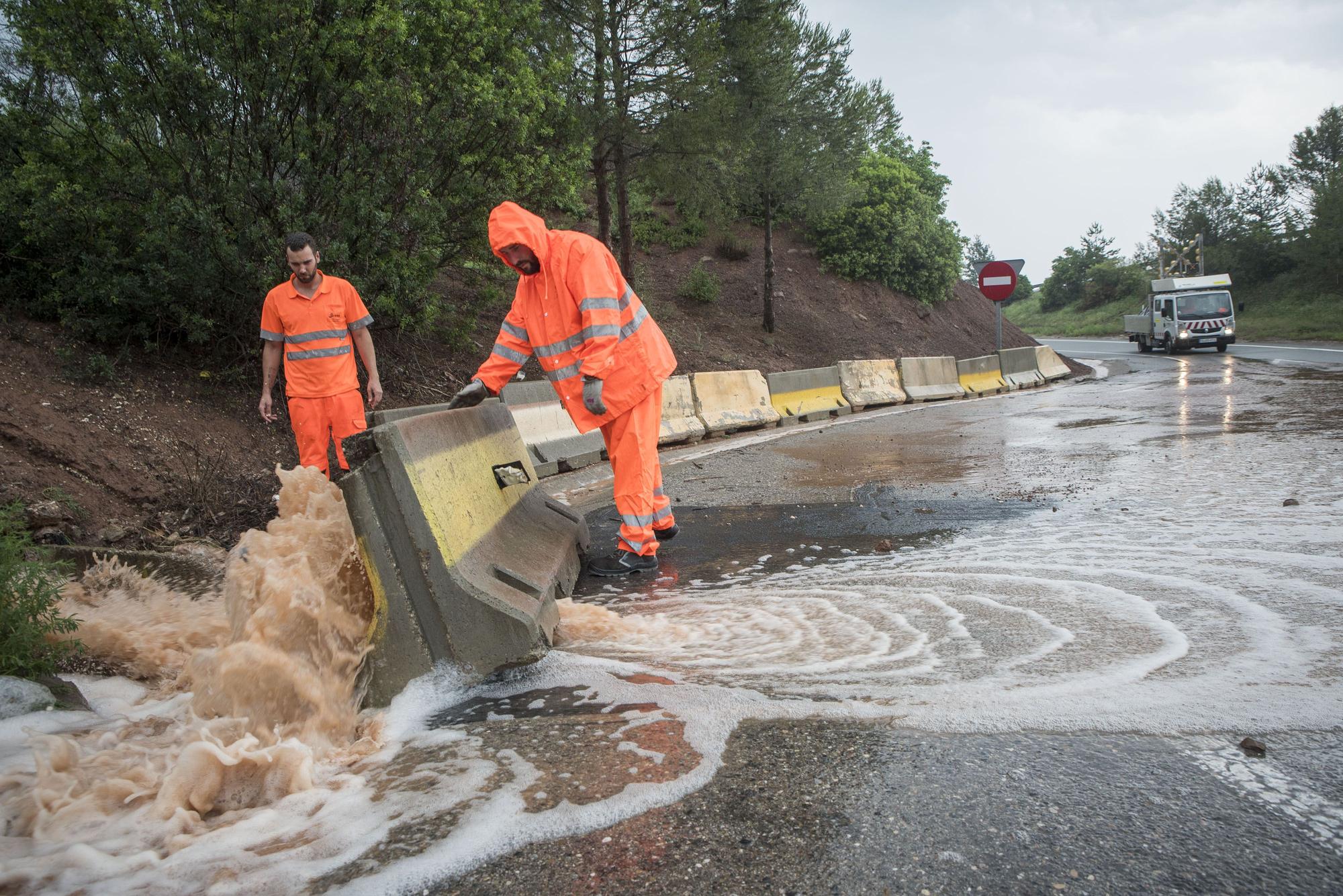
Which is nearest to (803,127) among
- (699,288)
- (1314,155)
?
(699,288)

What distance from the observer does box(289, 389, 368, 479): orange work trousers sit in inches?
243

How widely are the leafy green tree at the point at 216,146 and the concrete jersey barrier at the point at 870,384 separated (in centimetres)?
835

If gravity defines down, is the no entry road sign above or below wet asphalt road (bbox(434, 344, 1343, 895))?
above

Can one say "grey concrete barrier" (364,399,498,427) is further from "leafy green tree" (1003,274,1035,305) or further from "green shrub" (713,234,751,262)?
"leafy green tree" (1003,274,1035,305)

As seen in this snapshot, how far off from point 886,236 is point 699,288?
260 inches

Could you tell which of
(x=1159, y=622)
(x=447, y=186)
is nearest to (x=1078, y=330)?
(x=447, y=186)

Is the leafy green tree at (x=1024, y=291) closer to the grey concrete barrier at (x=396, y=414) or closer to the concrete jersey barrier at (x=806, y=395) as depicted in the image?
the concrete jersey barrier at (x=806, y=395)

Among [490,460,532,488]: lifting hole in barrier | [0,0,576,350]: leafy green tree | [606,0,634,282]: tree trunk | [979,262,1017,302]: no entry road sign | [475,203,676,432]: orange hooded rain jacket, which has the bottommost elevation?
[490,460,532,488]: lifting hole in barrier

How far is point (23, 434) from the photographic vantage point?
600cm

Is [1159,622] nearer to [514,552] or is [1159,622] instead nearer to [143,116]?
[514,552]

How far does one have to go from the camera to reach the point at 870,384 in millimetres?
16188

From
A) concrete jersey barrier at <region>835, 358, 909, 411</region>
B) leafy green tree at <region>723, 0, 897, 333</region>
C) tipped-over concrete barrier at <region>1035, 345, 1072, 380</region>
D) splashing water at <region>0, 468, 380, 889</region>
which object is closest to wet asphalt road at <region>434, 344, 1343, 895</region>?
splashing water at <region>0, 468, 380, 889</region>

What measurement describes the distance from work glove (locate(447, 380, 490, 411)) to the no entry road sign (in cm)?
1987

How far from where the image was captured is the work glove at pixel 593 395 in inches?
183
